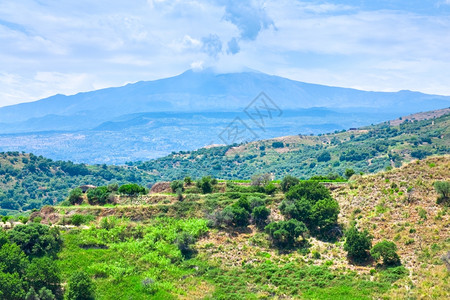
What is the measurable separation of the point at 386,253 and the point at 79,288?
23.5 m

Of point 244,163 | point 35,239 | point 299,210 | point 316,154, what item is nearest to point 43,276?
point 35,239

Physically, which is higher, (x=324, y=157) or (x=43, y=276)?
(x=43, y=276)

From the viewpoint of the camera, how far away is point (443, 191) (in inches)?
1415

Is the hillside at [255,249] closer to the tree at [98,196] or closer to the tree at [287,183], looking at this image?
the tree at [98,196]

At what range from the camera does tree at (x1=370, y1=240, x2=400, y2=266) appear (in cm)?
3112

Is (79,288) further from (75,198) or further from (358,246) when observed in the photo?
(75,198)

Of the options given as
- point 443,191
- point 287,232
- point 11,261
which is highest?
point 443,191

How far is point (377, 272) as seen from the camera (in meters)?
31.0

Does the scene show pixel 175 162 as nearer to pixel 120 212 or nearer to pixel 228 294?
pixel 120 212

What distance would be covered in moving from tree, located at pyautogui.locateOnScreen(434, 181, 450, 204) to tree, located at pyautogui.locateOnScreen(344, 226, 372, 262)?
8170 millimetres

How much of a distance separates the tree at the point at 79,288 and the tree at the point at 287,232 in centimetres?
1679

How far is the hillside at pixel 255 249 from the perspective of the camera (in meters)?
30.3

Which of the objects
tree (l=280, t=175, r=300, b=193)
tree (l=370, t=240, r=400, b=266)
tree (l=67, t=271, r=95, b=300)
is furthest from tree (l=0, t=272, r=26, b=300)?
tree (l=280, t=175, r=300, b=193)

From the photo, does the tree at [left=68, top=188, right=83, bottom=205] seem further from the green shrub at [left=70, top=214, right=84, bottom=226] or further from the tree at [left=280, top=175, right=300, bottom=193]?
the tree at [left=280, top=175, right=300, bottom=193]
